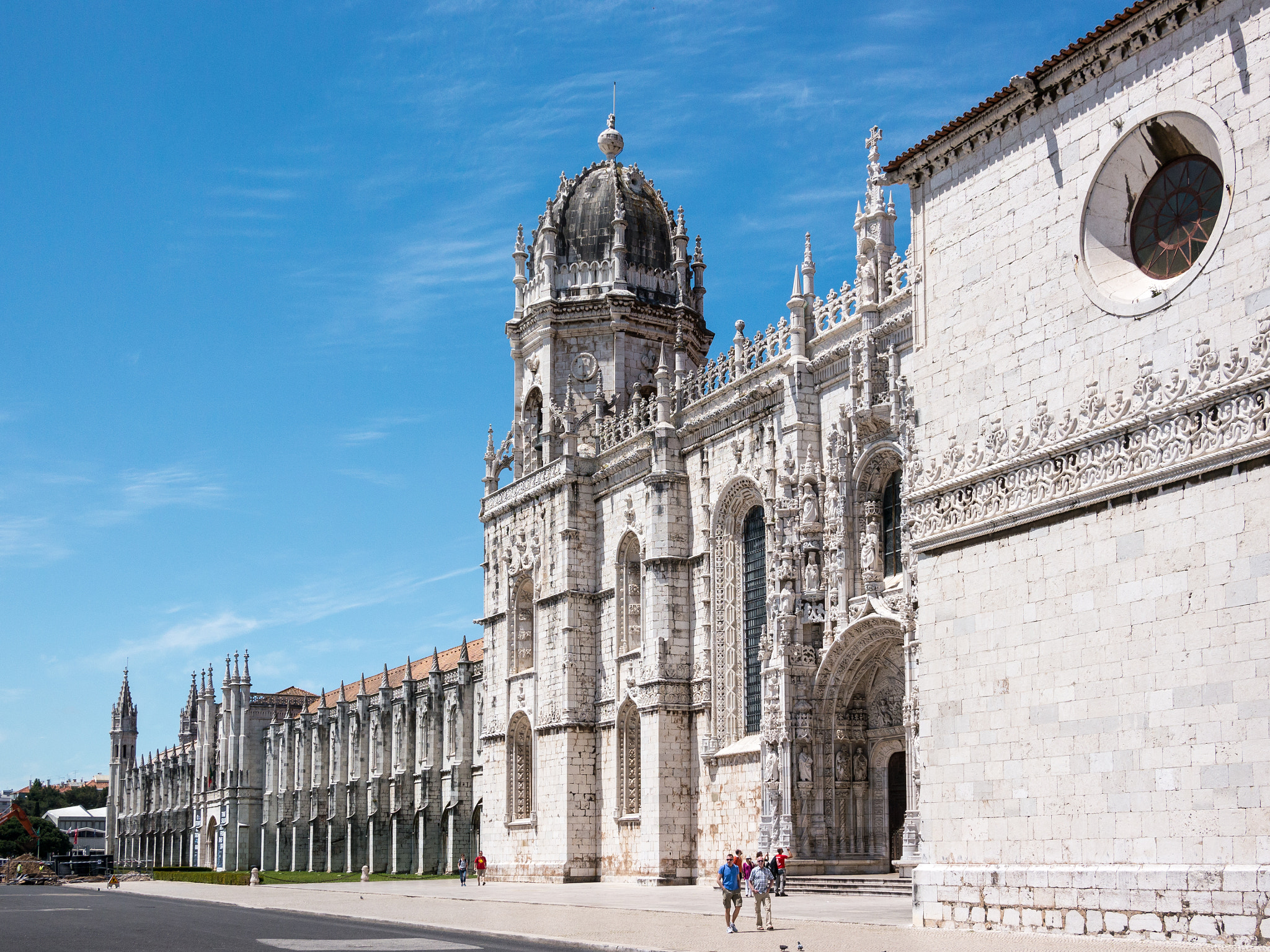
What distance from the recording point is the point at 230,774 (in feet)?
314

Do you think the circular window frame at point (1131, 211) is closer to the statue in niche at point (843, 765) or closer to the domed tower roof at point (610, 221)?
the statue in niche at point (843, 765)

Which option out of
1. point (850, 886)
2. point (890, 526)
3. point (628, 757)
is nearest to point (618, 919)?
point (850, 886)

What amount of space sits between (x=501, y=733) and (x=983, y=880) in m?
30.0

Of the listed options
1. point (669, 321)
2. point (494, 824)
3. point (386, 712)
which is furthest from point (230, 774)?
point (669, 321)

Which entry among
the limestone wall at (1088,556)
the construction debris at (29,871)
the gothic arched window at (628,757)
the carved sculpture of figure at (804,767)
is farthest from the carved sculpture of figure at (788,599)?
the construction debris at (29,871)

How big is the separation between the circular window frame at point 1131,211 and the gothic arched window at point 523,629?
30774 mm

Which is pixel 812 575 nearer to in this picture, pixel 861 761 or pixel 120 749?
pixel 861 761

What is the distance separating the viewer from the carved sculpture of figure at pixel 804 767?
32.4 meters

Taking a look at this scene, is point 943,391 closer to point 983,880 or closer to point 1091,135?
point 1091,135

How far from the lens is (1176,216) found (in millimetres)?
18000

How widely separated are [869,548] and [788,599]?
2678mm

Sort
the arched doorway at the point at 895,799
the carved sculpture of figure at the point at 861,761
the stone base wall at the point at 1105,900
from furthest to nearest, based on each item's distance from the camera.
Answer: the carved sculpture of figure at the point at 861,761 → the arched doorway at the point at 895,799 → the stone base wall at the point at 1105,900

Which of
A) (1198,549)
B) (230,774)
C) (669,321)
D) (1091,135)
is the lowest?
(230,774)

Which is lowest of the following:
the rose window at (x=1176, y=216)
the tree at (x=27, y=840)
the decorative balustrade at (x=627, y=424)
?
the tree at (x=27, y=840)
